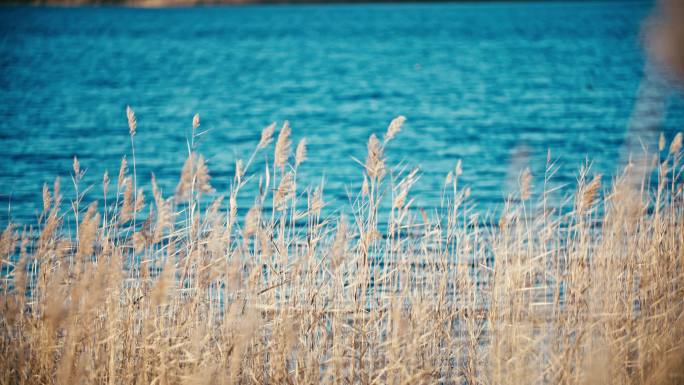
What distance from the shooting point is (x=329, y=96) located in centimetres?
2980

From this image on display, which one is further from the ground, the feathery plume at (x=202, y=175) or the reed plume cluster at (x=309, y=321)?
the feathery plume at (x=202, y=175)

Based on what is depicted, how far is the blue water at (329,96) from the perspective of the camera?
17.8 m

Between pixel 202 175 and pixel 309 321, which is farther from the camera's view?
pixel 309 321

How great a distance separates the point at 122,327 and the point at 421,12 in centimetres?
8287

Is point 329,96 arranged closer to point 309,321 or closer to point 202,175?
point 309,321

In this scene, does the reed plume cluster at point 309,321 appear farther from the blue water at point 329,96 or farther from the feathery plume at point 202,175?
the blue water at point 329,96

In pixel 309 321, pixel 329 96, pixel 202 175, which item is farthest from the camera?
pixel 329 96


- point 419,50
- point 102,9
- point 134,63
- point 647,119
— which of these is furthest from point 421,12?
point 647,119

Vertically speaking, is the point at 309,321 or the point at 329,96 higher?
the point at 329,96

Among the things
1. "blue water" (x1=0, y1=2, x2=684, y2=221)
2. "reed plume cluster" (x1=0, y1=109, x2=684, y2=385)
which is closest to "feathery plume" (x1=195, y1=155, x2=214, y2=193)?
"reed plume cluster" (x1=0, y1=109, x2=684, y2=385)

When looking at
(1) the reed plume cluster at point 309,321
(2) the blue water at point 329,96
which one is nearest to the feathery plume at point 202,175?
(1) the reed plume cluster at point 309,321

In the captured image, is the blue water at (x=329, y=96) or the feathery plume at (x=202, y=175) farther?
the blue water at (x=329, y=96)

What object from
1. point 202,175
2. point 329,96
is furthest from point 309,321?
point 329,96

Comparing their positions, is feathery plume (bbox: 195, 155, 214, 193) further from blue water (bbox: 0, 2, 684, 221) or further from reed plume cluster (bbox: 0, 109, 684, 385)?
blue water (bbox: 0, 2, 684, 221)
